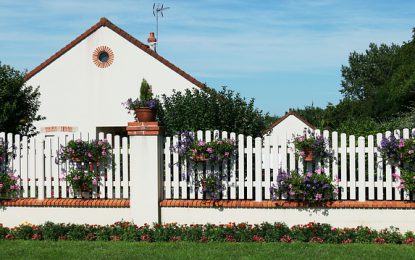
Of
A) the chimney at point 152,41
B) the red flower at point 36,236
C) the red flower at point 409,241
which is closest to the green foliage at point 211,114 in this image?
the red flower at point 36,236

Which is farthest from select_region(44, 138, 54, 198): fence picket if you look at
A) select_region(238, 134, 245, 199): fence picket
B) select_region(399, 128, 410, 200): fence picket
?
select_region(399, 128, 410, 200): fence picket

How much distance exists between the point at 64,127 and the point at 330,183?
1603 centimetres

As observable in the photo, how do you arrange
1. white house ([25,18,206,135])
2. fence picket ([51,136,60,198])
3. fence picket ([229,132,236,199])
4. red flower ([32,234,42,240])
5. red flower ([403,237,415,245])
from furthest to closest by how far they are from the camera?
white house ([25,18,206,135]) < fence picket ([51,136,60,198]) < fence picket ([229,132,236,199]) < red flower ([32,234,42,240]) < red flower ([403,237,415,245])

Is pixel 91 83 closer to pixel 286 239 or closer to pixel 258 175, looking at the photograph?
pixel 258 175

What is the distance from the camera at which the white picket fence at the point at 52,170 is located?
36.7ft

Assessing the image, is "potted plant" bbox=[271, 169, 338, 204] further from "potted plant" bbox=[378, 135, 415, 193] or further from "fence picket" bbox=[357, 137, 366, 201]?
"potted plant" bbox=[378, 135, 415, 193]

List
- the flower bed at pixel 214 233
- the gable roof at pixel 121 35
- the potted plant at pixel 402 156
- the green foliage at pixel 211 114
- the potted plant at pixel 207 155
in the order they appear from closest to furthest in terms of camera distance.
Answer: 1. the flower bed at pixel 214 233
2. the potted plant at pixel 402 156
3. the potted plant at pixel 207 155
4. the green foliage at pixel 211 114
5. the gable roof at pixel 121 35

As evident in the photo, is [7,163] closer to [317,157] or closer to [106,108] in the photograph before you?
[317,157]

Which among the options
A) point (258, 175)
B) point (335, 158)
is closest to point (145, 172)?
point (258, 175)

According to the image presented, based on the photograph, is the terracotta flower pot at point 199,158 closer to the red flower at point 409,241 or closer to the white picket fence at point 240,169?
the white picket fence at point 240,169

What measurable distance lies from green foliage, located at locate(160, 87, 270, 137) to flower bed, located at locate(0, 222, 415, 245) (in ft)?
10.6

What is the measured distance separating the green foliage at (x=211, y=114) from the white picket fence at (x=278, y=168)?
233cm

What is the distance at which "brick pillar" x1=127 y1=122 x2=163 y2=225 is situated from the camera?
10836mm

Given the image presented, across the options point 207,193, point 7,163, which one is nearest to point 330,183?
point 207,193
